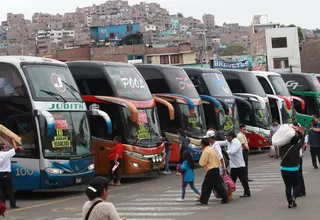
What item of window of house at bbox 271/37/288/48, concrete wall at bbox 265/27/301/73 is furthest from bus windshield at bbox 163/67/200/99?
window of house at bbox 271/37/288/48

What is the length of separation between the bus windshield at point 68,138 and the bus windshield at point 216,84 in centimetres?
1206

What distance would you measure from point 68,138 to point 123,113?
3.50 m

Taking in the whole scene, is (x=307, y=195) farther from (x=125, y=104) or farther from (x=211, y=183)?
(x=125, y=104)

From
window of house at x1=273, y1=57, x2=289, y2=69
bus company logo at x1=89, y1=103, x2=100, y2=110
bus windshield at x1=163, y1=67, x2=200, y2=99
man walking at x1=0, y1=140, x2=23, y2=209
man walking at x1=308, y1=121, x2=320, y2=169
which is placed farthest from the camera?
window of house at x1=273, y1=57, x2=289, y2=69

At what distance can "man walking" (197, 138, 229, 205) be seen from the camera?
16578mm

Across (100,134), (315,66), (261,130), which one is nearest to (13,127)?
(100,134)

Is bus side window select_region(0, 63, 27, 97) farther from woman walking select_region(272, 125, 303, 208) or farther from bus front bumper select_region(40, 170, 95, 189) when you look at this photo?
woman walking select_region(272, 125, 303, 208)

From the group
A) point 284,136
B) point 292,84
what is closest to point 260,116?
point 292,84

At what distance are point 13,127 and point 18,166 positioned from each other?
1.11 m

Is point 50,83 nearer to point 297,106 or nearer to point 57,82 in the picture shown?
point 57,82

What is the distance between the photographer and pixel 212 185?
16.7 meters

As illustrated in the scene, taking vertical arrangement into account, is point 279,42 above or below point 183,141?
above

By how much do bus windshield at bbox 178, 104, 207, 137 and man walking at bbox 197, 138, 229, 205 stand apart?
1198cm

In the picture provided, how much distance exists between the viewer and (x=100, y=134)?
24531 millimetres
